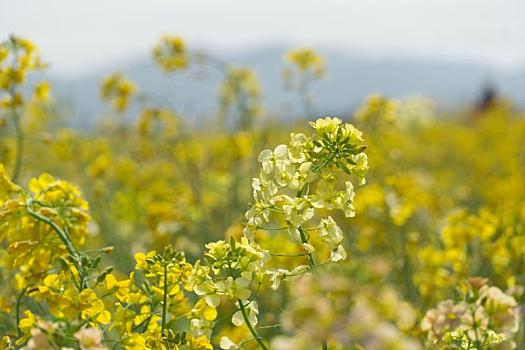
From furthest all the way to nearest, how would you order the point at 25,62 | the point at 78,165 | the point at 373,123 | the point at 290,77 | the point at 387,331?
the point at 78,165 < the point at 290,77 < the point at 373,123 < the point at 25,62 < the point at 387,331

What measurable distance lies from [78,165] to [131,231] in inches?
52.1

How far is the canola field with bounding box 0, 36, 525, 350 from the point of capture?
1.42 m

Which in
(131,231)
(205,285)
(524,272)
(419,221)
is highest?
(205,285)

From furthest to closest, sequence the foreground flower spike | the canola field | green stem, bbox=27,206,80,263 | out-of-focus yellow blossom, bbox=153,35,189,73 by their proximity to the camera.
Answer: out-of-focus yellow blossom, bbox=153,35,189,73, green stem, bbox=27,206,80,263, the foreground flower spike, the canola field

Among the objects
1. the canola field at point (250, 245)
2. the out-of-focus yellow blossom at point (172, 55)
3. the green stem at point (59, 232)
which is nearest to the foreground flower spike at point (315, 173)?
the canola field at point (250, 245)

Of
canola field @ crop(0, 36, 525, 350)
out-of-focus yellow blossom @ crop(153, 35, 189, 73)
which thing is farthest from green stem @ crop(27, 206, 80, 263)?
out-of-focus yellow blossom @ crop(153, 35, 189, 73)

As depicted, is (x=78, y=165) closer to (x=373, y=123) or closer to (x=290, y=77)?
(x=290, y=77)

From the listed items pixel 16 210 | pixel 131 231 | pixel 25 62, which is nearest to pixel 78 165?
pixel 131 231

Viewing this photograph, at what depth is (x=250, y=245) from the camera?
1568mm

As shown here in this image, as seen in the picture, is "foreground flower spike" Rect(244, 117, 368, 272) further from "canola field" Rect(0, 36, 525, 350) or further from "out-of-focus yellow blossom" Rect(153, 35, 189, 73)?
"out-of-focus yellow blossom" Rect(153, 35, 189, 73)

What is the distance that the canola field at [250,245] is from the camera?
1424 mm

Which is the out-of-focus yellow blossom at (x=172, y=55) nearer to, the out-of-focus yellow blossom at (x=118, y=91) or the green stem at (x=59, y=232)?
the out-of-focus yellow blossom at (x=118, y=91)

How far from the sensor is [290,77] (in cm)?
539

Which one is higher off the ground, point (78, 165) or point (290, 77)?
point (290, 77)
